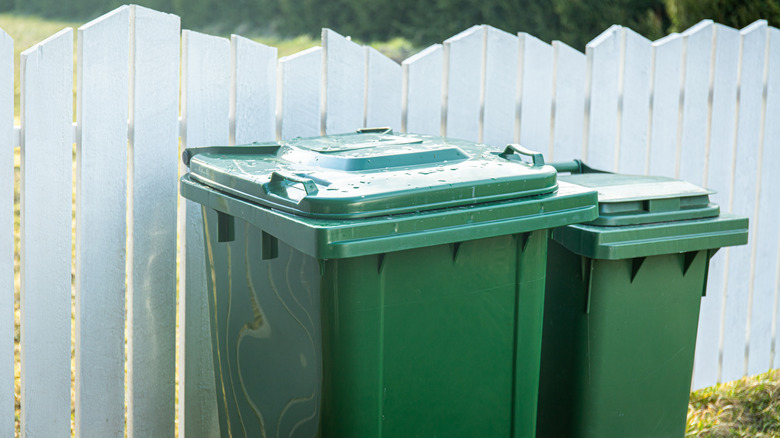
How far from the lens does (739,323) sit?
429 centimetres

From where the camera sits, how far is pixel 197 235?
2.98 meters

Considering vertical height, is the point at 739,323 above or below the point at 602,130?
below

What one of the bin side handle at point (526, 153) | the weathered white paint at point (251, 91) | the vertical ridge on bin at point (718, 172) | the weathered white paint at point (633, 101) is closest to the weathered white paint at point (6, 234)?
the weathered white paint at point (251, 91)

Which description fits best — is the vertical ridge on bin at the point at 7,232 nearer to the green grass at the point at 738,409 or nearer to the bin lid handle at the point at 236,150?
the bin lid handle at the point at 236,150

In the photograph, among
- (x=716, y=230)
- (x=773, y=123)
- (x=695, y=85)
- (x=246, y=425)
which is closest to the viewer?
(x=246, y=425)

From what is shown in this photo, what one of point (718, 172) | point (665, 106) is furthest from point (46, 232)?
point (718, 172)

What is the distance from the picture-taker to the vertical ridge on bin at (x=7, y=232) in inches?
104

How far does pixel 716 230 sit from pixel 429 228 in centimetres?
115

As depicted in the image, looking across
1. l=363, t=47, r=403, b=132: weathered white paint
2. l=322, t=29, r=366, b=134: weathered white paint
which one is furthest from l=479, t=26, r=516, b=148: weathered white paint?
l=322, t=29, r=366, b=134: weathered white paint

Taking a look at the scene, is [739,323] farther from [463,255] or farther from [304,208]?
[304,208]

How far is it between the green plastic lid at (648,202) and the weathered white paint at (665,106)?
93cm

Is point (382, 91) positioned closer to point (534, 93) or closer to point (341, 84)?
point (341, 84)

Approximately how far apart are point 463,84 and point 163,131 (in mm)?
1139

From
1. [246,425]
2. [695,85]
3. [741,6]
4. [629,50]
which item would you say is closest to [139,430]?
[246,425]
